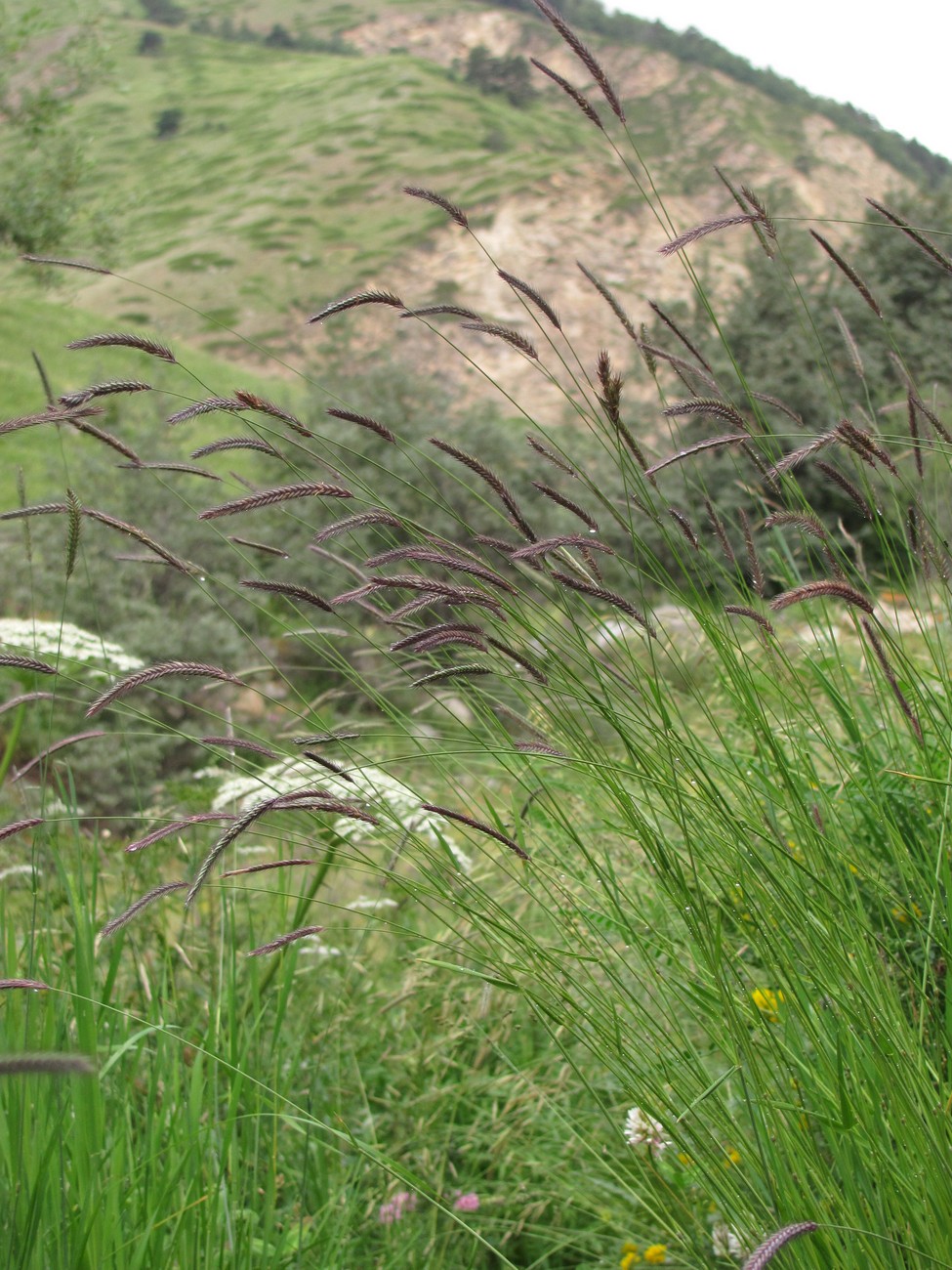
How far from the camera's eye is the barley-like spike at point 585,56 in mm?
1553

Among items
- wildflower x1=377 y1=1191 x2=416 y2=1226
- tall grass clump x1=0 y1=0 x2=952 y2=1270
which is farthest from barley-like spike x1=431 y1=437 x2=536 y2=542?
wildflower x1=377 y1=1191 x2=416 y2=1226

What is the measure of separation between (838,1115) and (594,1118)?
116 centimetres

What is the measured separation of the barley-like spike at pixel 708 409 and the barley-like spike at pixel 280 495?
44 cm

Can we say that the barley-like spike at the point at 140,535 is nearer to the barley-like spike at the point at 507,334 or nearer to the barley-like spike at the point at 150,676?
the barley-like spike at the point at 150,676

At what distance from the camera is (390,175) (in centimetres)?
4884

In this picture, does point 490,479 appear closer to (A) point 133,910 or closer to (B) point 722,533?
(B) point 722,533

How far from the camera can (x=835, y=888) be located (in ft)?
4.58

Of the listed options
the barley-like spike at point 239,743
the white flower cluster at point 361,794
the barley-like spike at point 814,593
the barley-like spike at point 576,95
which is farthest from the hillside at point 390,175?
the barley-like spike at point 814,593

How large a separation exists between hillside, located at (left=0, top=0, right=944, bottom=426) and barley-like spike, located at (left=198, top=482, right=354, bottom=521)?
1521 cm

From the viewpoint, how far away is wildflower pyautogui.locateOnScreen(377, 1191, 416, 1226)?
1.98 meters

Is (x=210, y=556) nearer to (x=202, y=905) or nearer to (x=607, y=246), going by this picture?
(x=202, y=905)

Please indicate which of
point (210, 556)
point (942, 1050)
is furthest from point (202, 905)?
point (210, 556)

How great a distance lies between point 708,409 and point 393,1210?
1593 millimetres

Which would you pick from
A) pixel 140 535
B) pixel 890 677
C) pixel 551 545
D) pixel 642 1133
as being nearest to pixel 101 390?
pixel 140 535
